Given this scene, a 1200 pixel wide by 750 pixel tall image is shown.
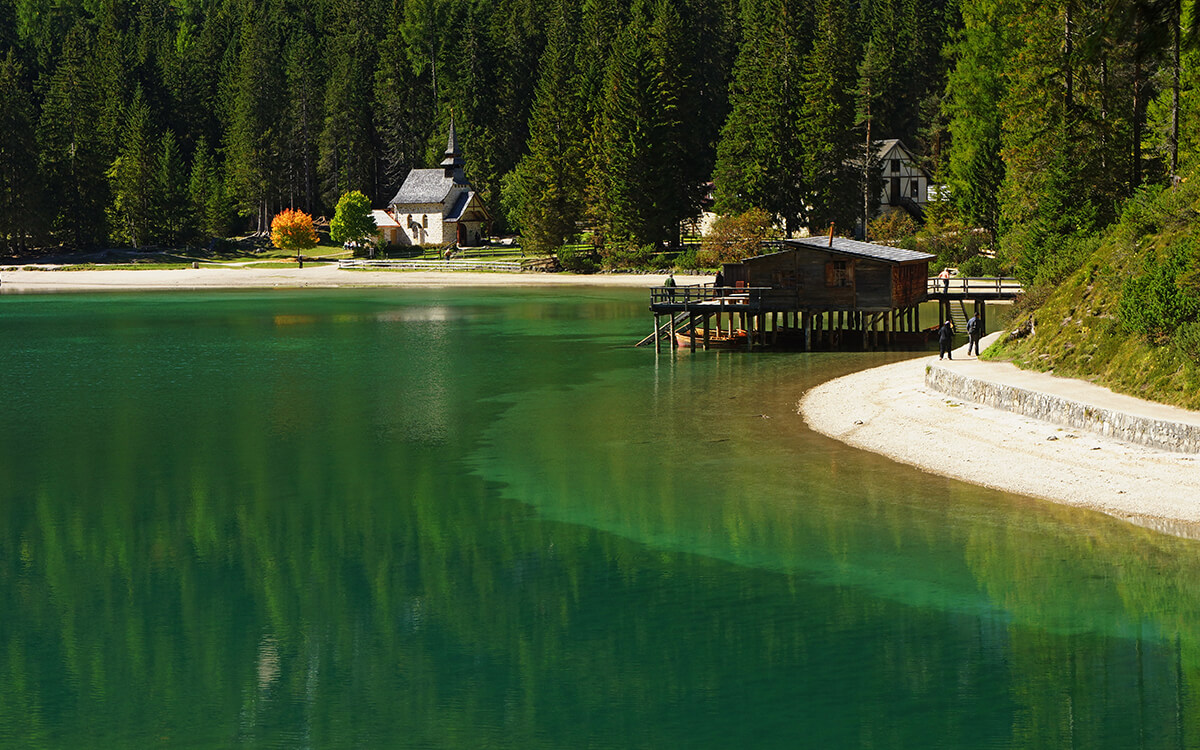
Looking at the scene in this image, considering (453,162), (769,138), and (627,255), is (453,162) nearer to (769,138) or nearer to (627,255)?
(627,255)

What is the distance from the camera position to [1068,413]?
1107 inches

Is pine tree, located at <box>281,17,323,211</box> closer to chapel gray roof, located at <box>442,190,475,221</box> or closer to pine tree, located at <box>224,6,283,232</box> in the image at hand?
pine tree, located at <box>224,6,283,232</box>

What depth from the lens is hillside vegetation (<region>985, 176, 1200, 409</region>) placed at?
28.6 m

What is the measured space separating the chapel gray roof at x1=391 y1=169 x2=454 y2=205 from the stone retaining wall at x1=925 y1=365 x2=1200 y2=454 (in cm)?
9075

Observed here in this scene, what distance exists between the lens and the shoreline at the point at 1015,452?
2297 centimetres

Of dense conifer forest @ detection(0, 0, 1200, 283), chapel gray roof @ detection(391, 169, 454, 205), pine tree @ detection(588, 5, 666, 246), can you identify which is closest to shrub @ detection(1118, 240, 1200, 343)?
dense conifer forest @ detection(0, 0, 1200, 283)

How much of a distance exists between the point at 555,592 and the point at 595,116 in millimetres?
87444

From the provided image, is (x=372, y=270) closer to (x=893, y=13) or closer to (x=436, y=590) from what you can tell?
(x=893, y=13)

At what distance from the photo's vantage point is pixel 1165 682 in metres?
15.3

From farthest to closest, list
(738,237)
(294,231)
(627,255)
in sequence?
1. (294,231)
2. (627,255)
3. (738,237)

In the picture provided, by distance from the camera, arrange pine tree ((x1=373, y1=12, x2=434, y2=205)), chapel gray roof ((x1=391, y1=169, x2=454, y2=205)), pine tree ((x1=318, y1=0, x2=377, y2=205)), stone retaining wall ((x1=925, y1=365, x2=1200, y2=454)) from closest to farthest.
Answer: stone retaining wall ((x1=925, y1=365, x2=1200, y2=454)) < chapel gray roof ((x1=391, y1=169, x2=454, y2=205)) < pine tree ((x1=318, y1=0, x2=377, y2=205)) < pine tree ((x1=373, y1=12, x2=434, y2=205))

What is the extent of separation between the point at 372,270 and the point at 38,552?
294 feet

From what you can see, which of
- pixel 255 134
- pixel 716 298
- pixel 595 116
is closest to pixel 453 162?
pixel 255 134

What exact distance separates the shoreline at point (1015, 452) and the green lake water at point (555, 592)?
80cm
